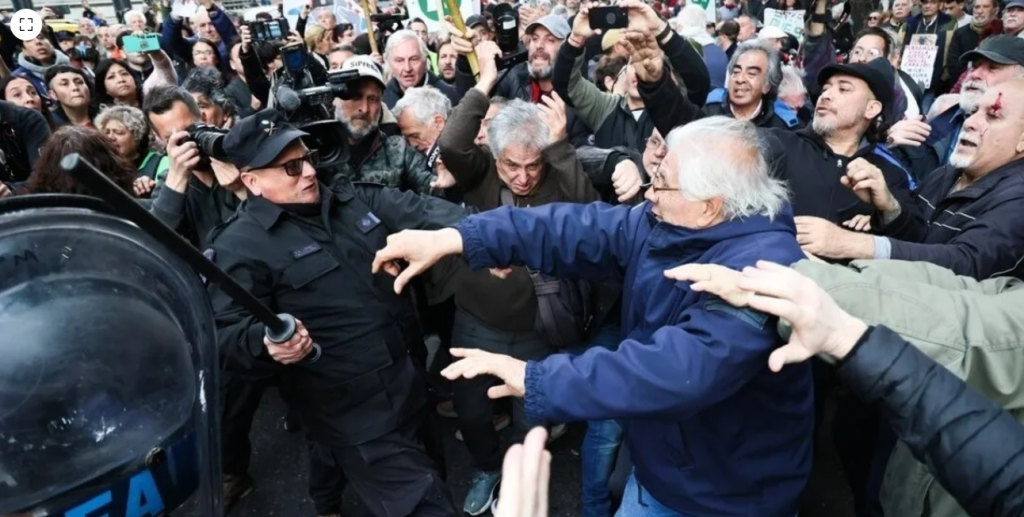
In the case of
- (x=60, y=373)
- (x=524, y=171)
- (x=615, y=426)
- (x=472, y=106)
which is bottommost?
(x=615, y=426)

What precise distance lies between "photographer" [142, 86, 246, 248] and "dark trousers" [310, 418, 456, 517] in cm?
112

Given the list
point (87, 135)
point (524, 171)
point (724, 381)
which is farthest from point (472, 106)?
point (724, 381)

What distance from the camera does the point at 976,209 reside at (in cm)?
231

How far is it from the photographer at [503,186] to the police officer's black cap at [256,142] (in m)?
0.79

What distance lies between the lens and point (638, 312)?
1773mm

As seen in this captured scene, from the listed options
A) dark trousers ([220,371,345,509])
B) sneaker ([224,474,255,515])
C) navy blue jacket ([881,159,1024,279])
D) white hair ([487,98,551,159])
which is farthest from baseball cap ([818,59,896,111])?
sneaker ([224,474,255,515])

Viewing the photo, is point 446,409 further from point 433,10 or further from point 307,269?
point 433,10

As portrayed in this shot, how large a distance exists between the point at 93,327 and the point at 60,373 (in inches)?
2.8

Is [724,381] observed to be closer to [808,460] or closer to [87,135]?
[808,460]

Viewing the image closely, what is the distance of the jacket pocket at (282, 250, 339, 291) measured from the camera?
7.16 feet

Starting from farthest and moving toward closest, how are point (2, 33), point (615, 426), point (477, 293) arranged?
point (2, 33)
point (477, 293)
point (615, 426)

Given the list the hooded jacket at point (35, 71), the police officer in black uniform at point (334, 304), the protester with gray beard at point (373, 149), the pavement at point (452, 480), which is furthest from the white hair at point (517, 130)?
the hooded jacket at point (35, 71)

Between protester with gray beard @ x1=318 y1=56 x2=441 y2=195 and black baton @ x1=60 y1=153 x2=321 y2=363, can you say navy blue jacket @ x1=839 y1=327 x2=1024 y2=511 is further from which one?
protester with gray beard @ x1=318 y1=56 x2=441 y2=195

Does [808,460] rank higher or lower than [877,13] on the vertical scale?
lower
